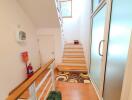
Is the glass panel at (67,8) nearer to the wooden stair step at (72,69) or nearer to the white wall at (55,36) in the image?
the white wall at (55,36)

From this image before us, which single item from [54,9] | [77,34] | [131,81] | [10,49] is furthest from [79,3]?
[131,81]

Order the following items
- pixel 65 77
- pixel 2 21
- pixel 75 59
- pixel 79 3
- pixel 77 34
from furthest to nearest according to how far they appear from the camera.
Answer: pixel 77 34, pixel 79 3, pixel 75 59, pixel 65 77, pixel 2 21

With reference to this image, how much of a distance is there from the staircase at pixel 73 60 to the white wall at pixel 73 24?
1634 millimetres

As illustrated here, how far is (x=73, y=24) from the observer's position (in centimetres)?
605

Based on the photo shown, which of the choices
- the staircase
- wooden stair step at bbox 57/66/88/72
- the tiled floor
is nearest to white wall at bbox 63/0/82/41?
the staircase

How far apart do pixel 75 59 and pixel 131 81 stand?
11.3 feet

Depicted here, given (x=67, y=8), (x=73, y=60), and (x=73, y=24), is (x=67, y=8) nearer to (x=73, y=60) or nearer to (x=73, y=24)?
(x=73, y=24)

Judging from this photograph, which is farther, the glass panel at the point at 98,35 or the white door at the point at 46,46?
the white door at the point at 46,46

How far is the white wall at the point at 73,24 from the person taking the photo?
5.84 m

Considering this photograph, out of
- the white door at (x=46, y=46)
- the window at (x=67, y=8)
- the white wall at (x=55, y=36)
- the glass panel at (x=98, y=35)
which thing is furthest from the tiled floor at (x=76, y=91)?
the window at (x=67, y=8)

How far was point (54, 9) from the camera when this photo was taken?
2.99 m

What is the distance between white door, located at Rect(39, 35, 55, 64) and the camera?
4258 mm

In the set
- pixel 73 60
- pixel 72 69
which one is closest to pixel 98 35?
→ pixel 72 69

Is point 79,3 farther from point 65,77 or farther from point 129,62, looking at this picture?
point 129,62
